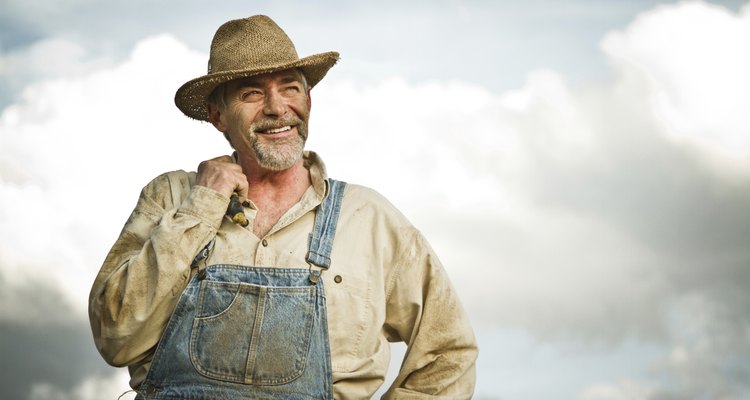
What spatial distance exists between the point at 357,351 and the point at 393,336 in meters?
0.43

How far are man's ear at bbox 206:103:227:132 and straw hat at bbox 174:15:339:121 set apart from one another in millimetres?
52

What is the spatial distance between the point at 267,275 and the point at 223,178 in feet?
1.64

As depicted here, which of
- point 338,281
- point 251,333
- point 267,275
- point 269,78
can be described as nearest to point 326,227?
point 338,281

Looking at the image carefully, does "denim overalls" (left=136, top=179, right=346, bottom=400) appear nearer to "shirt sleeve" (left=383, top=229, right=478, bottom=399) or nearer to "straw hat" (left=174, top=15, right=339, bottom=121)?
"shirt sleeve" (left=383, top=229, right=478, bottom=399)

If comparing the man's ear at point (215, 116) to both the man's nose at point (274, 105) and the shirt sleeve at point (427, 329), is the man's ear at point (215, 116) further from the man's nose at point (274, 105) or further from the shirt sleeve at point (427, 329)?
the shirt sleeve at point (427, 329)

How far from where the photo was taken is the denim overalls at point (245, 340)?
165 inches

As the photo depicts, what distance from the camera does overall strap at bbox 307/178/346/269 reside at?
442 cm

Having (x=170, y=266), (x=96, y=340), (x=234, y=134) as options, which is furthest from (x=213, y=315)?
(x=234, y=134)

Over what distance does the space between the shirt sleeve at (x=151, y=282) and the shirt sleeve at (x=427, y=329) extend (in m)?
0.91

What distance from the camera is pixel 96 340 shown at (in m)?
4.46

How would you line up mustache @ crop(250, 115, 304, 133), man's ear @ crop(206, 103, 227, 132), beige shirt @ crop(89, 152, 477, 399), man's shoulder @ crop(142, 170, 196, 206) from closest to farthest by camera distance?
beige shirt @ crop(89, 152, 477, 399)
mustache @ crop(250, 115, 304, 133)
man's shoulder @ crop(142, 170, 196, 206)
man's ear @ crop(206, 103, 227, 132)

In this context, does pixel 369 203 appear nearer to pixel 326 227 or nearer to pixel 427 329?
pixel 326 227

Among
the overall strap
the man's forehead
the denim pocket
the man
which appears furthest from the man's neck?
the denim pocket

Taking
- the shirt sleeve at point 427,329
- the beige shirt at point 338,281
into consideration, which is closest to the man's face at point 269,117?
the beige shirt at point 338,281
